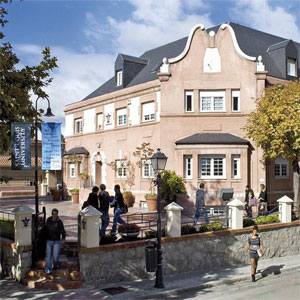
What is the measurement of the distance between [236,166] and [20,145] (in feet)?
49.1

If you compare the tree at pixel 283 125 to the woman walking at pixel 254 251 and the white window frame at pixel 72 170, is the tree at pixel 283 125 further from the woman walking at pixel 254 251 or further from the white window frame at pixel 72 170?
the white window frame at pixel 72 170

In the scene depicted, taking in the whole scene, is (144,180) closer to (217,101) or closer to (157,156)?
(217,101)

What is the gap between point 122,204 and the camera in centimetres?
1502

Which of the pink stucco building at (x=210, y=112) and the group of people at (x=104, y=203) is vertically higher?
the pink stucco building at (x=210, y=112)

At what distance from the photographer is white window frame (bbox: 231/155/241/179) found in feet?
78.3

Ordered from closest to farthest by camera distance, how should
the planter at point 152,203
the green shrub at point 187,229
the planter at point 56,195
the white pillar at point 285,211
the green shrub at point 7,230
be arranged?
1. the green shrub at point 7,230
2. the green shrub at point 187,229
3. the white pillar at point 285,211
4. the planter at point 152,203
5. the planter at point 56,195

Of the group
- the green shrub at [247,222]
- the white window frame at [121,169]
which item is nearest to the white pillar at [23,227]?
the green shrub at [247,222]

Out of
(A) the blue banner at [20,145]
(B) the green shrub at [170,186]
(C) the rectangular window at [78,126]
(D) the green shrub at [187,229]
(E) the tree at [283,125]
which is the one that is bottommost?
(D) the green shrub at [187,229]

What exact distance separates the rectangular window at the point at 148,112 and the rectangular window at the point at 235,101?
4911 mm

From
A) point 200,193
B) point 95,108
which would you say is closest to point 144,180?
point 95,108

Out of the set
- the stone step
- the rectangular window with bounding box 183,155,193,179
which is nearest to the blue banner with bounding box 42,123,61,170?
the stone step

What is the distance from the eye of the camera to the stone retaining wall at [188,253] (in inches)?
491

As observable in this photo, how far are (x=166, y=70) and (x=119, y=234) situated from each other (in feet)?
43.7

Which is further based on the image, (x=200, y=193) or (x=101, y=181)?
(x=101, y=181)
